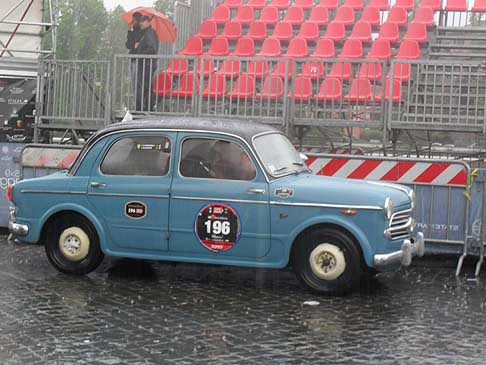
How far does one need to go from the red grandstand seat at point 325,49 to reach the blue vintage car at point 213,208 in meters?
10.5

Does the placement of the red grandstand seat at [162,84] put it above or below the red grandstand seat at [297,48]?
below

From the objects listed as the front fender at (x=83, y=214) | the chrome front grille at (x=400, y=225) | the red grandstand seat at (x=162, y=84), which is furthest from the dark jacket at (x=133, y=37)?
the chrome front grille at (x=400, y=225)

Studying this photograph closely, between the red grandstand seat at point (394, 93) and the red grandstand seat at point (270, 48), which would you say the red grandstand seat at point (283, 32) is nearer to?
the red grandstand seat at point (270, 48)

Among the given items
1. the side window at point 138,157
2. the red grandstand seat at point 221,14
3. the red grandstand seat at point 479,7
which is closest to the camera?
the side window at point 138,157

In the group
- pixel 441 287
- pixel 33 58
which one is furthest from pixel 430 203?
pixel 33 58

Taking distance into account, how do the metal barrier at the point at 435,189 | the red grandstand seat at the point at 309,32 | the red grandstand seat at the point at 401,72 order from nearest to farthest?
the metal barrier at the point at 435,189 → the red grandstand seat at the point at 401,72 → the red grandstand seat at the point at 309,32

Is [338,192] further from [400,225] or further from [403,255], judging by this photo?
[403,255]

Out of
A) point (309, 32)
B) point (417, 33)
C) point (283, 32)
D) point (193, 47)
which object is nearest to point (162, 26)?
point (193, 47)

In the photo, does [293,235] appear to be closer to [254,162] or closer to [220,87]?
[254,162]

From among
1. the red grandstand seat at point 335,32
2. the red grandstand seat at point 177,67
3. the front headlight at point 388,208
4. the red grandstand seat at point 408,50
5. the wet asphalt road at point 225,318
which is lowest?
the wet asphalt road at point 225,318

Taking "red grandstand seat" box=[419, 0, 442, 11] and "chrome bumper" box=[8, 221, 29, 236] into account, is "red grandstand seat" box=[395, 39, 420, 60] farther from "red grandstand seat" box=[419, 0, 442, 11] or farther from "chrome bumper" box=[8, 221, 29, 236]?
"chrome bumper" box=[8, 221, 29, 236]

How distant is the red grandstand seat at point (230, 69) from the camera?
13.8 metres

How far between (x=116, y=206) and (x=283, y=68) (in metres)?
5.12

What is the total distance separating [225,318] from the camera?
7.73 meters
